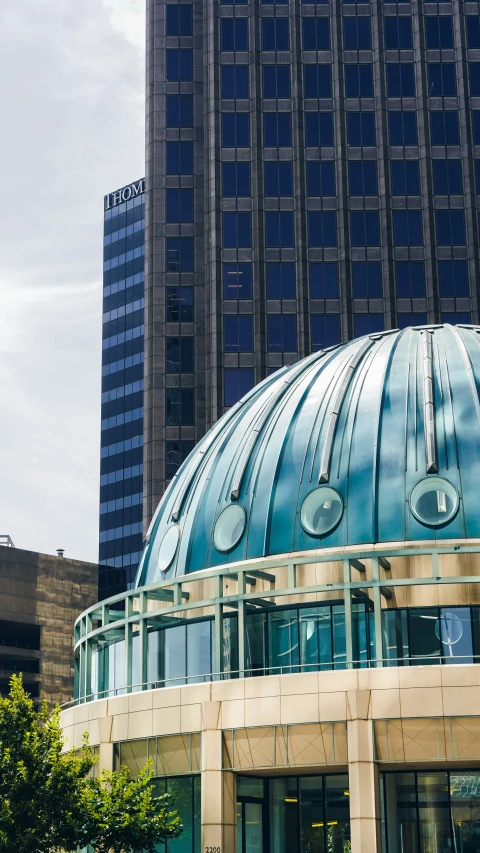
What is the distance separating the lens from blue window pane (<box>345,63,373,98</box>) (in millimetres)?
104562

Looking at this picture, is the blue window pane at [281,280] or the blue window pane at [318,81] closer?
the blue window pane at [281,280]

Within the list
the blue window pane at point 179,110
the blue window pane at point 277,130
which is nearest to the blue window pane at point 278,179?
the blue window pane at point 277,130

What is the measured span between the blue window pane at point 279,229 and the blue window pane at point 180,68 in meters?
14.3

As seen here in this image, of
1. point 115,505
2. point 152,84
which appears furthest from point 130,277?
point 152,84

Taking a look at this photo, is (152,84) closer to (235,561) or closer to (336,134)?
(336,134)

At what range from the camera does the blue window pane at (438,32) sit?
106 m

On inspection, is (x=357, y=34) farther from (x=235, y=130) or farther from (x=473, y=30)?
(x=235, y=130)

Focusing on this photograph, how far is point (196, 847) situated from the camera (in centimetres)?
4909

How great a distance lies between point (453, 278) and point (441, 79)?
16.4 m

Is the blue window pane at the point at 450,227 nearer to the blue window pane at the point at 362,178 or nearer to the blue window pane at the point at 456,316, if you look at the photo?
the blue window pane at the point at 362,178

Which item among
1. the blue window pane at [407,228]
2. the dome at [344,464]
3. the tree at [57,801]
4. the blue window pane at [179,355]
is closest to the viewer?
the tree at [57,801]

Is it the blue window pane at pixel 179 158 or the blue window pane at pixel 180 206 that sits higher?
the blue window pane at pixel 179 158

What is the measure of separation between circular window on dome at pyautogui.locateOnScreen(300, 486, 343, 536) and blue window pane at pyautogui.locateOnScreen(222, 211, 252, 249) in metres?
49.9

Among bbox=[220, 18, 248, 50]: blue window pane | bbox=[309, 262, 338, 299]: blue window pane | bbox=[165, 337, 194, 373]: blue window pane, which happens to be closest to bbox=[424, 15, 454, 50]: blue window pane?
bbox=[220, 18, 248, 50]: blue window pane
